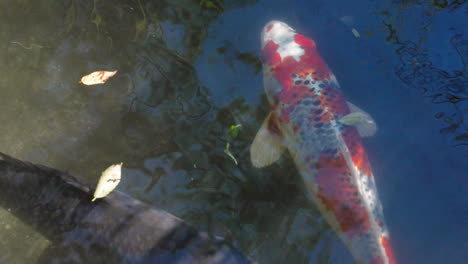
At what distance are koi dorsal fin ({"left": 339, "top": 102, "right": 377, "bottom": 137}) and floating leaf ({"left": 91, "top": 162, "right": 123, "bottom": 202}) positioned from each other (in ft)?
6.19

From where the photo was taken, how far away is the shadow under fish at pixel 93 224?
96.3 inches

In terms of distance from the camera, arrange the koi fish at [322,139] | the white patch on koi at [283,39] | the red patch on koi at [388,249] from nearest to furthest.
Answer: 1. the red patch on koi at [388,249]
2. the koi fish at [322,139]
3. the white patch on koi at [283,39]

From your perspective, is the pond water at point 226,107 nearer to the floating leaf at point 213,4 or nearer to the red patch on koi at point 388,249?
the floating leaf at point 213,4

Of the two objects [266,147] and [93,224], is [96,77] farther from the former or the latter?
[266,147]

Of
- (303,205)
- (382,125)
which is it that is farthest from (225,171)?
(382,125)

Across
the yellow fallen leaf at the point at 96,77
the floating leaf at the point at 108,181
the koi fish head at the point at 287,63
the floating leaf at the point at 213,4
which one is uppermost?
the floating leaf at the point at 213,4

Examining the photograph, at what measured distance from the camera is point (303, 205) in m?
3.10

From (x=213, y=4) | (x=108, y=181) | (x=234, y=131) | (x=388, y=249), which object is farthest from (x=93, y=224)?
(x=213, y=4)

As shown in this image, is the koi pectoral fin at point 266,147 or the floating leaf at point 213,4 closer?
the koi pectoral fin at point 266,147

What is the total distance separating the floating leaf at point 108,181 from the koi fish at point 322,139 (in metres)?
1.14

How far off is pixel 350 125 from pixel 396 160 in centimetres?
52

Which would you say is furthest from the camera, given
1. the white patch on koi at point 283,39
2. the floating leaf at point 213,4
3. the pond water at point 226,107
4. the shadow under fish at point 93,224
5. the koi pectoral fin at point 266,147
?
the floating leaf at point 213,4

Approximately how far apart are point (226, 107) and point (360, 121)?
1.15 m

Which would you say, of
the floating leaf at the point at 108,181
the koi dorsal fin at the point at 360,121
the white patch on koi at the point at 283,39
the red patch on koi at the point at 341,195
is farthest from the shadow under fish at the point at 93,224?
the white patch on koi at the point at 283,39
